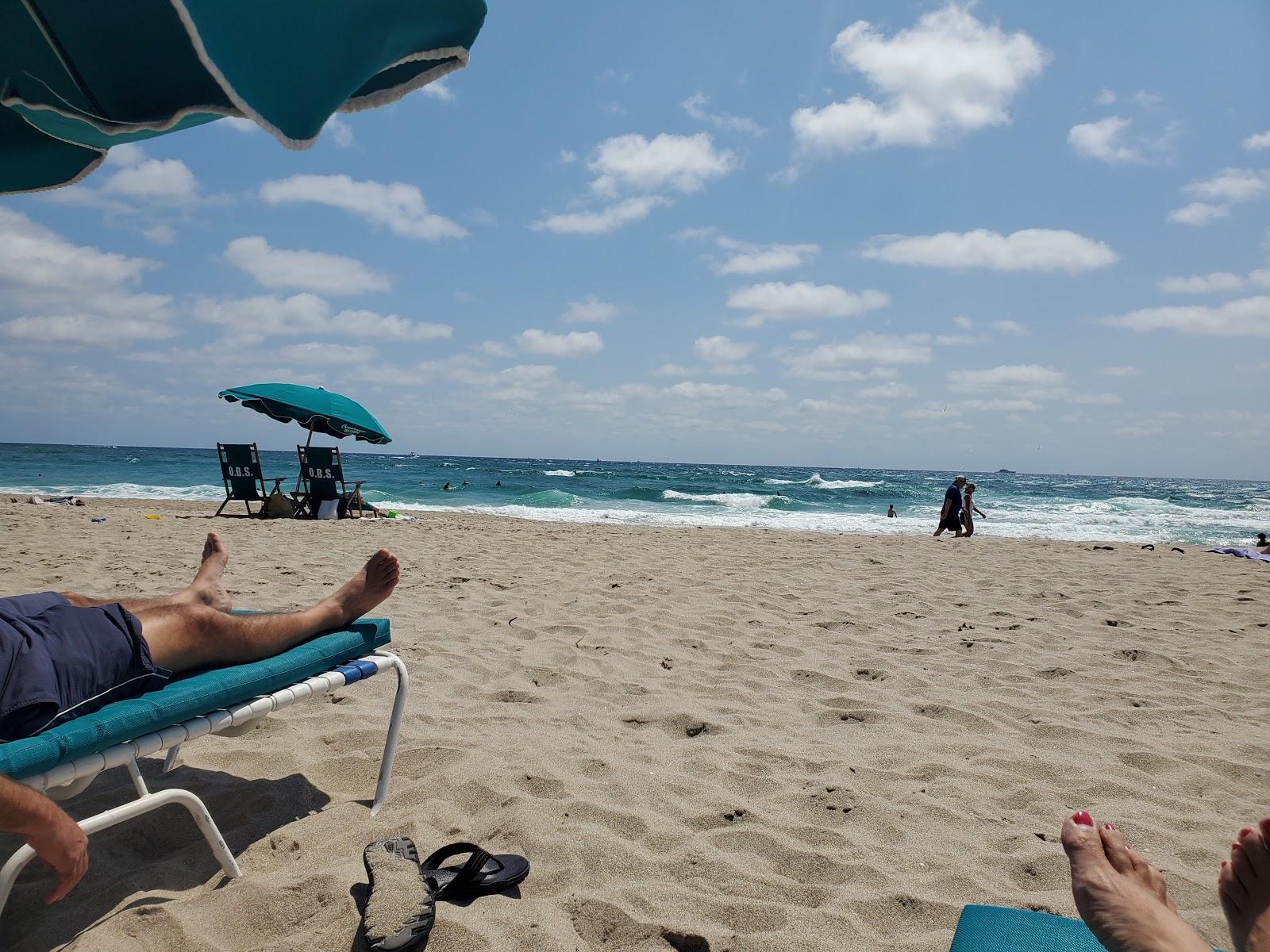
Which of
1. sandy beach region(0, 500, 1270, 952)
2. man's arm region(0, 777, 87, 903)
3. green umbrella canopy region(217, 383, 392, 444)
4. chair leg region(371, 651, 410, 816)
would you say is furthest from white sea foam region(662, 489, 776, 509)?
man's arm region(0, 777, 87, 903)

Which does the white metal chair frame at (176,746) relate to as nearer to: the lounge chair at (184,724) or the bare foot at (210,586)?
the lounge chair at (184,724)

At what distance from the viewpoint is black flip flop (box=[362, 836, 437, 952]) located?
5.13 ft

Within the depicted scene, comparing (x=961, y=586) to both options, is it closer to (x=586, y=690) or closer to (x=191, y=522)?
(x=586, y=690)

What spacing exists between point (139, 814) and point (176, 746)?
205 mm

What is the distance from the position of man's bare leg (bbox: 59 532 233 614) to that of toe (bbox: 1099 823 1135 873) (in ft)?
8.09

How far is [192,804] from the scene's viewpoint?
5.77ft

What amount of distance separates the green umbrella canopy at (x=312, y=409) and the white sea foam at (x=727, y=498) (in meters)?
13.8

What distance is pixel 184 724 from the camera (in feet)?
5.91

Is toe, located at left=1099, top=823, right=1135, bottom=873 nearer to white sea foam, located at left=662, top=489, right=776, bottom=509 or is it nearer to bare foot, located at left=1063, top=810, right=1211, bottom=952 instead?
bare foot, located at left=1063, top=810, right=1211, bottom=952

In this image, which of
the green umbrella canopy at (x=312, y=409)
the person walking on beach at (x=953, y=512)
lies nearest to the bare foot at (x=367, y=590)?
the green umbrella canopy at (x=312, y=409)

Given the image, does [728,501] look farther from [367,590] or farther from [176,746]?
[176,746]

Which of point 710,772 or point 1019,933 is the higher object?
point 1019,933

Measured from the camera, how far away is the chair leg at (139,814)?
145cm

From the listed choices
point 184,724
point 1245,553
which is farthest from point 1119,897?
point 1245,553
